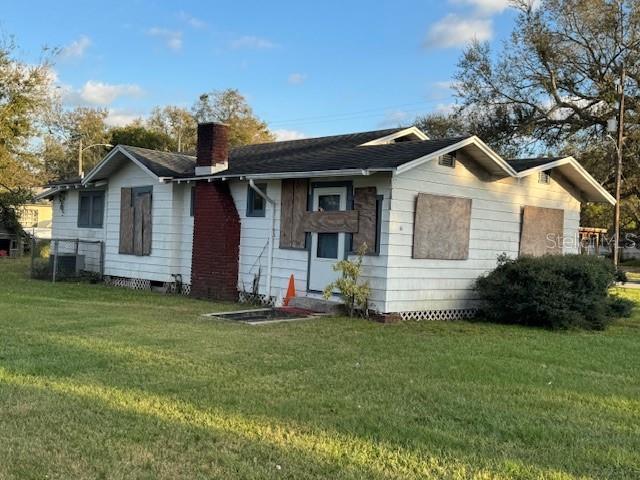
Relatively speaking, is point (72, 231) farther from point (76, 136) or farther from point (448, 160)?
point (76, 136)

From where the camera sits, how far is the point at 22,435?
4207mm

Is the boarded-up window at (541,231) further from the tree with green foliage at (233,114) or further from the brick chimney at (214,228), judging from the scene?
the tree with green foliage at (233,114)

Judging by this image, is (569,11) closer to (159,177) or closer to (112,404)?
(159,177)

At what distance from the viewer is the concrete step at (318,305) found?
11.0m

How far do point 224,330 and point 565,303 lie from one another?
5.80 metres

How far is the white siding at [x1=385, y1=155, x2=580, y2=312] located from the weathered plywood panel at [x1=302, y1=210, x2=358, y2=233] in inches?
33.0

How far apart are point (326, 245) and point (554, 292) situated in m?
4.05

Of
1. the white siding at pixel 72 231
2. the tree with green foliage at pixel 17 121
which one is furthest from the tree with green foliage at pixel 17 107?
the white siding at pixel 72 231

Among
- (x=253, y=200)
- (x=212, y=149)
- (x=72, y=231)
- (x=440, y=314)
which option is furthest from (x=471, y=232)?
(x=72, y=231)

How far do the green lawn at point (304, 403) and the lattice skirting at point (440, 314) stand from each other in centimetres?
201

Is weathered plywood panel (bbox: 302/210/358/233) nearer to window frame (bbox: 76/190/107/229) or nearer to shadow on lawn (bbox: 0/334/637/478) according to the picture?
shadow on lawn (bbox: 0/334/637/478)

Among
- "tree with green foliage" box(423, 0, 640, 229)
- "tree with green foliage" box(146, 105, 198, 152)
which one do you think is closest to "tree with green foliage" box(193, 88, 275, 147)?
"tree with green foliage" box(146, 105, 198, 152)

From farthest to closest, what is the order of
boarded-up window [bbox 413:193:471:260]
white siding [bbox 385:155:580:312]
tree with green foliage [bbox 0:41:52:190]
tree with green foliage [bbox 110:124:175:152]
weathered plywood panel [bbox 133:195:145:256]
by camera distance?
tree with green foliage [bbox 110:124:175:152], tree with green foliage [bbox 0:41:52:190], weathered plywood panel [bbox 133:195:145:256], boarded-up window [bbox 413:193:471:260], white siding [bbox 385:155:580:312]

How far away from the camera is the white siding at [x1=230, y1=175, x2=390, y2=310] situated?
10680 mm
